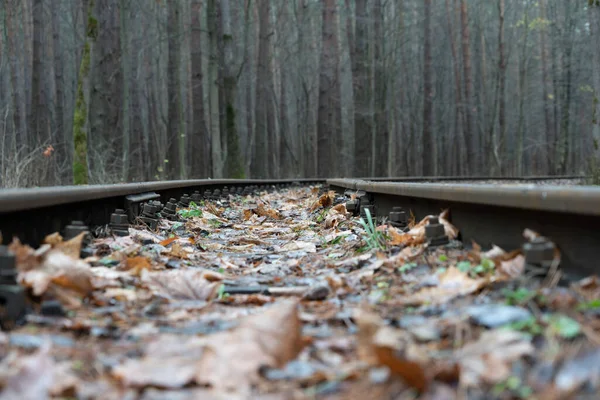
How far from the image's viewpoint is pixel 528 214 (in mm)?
3197

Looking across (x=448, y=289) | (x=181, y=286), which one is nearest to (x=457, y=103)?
(x=181, y=286)

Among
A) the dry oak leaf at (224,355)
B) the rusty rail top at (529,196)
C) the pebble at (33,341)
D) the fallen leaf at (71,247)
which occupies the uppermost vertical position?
the rusty rail top at (529,196)

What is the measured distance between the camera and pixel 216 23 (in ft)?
66.6

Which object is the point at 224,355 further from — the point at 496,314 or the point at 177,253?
the point at 177,253

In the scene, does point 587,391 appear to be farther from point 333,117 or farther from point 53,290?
point 333,117

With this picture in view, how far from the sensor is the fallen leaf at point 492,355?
1.70m

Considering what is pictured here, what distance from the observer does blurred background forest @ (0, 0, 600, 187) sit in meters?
15.8

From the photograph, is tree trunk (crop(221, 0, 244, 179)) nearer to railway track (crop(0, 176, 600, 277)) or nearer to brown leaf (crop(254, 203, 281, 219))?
brown leaf (crop(254, 203, 281, 219))

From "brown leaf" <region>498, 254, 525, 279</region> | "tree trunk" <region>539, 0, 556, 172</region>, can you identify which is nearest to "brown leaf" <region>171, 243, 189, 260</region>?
"brown leaf" <region>498, 254, 525, 279</region>

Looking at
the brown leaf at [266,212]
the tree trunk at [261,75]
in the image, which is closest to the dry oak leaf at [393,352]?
the brown leaf at [266,212]

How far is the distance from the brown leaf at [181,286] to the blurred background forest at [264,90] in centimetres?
648

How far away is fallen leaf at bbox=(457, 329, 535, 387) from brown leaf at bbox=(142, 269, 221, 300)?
156 centimetres

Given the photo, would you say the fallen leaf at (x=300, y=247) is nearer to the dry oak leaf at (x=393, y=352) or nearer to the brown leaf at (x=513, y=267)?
the brown leaf at (x=513, y=267)

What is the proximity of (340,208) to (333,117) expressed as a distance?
17.2 meters
